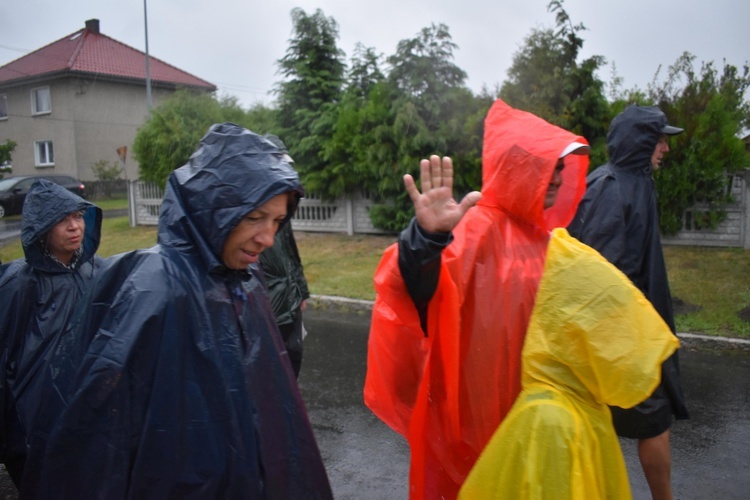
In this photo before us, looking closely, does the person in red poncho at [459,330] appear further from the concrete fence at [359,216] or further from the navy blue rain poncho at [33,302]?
the concrete fence at [359,216]

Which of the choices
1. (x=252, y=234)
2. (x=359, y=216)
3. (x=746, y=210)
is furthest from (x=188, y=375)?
(x=359, y=216)

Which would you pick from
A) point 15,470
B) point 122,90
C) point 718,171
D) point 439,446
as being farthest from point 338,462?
point 122,90

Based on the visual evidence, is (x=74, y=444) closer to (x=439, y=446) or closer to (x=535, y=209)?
(x=439, y=446)

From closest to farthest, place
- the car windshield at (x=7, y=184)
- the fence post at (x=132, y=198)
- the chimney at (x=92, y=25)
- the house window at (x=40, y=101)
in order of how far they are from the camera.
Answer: the fence post at (x=132, y=198)
the car windshield at (x=7, y=184)
the house window at (x=40, y=101)
the chimney at (x=92, y=25)

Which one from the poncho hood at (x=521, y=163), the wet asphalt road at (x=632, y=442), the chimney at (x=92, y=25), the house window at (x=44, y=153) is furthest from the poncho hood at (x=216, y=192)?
the chimney at (x=92, y=25)

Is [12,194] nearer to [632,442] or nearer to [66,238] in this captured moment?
[66,238]

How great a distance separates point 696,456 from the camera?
4.15 m

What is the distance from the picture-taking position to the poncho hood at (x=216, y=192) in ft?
6.07

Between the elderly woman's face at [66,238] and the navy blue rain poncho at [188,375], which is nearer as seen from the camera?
the navy blue rain poncho at [188,375]

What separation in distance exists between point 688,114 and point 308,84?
7537 millimetres

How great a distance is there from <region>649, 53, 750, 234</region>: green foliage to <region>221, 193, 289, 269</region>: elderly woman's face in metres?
9.27

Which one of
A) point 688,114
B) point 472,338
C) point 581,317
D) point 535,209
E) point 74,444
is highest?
point 688,114

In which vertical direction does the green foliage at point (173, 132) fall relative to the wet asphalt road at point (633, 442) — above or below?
above

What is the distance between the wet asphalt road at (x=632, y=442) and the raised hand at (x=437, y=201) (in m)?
2.44
